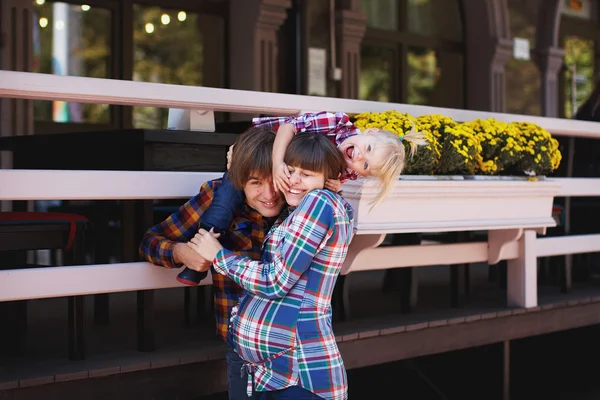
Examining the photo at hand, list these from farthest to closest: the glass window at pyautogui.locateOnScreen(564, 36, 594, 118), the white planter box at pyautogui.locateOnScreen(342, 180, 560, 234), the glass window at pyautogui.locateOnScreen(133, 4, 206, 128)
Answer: the glass window at pyautogui.locateOnScreen(564, 36, 594, 118), the glass window at pyautogui.locateOnScreen(133, 4, 206, 128), the white planter box at pyautogui.locateOnScreen(342, 180, 560, 234)

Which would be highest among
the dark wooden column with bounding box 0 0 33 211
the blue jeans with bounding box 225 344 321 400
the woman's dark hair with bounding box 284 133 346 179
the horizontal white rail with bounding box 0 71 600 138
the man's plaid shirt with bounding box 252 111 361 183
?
the dark wooden column with bounding box 0 0 33 211

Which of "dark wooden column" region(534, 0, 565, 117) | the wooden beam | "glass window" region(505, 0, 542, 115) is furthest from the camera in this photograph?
"glass window" region(505, 0, 542, 115)

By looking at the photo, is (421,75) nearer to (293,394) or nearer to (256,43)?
(256,43)

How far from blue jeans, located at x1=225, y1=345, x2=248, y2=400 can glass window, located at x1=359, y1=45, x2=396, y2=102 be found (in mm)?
6588

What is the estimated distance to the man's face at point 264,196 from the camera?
2615mm

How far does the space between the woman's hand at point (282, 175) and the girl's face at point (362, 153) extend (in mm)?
197

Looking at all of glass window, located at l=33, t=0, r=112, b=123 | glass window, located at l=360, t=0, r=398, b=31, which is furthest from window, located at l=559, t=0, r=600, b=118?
glass window, located at l=33, t=0, r=112, b=123

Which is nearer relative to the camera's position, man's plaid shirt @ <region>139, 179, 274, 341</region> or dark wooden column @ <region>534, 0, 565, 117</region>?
man's plaid shirt @ <region>139, 179, 274, 341</region>

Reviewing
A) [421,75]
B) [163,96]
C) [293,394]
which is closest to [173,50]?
[421,75]

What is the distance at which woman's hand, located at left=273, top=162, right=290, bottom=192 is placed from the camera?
2486 mm

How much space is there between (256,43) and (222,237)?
4.79 metres

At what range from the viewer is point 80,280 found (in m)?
3.19

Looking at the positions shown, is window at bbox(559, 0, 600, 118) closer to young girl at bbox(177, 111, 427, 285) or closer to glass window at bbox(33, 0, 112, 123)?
glass window at bbox(33, 0, 112, 123)

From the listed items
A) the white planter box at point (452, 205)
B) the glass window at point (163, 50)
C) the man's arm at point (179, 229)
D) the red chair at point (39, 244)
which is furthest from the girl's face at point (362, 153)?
the glass window at point (163, 50)
